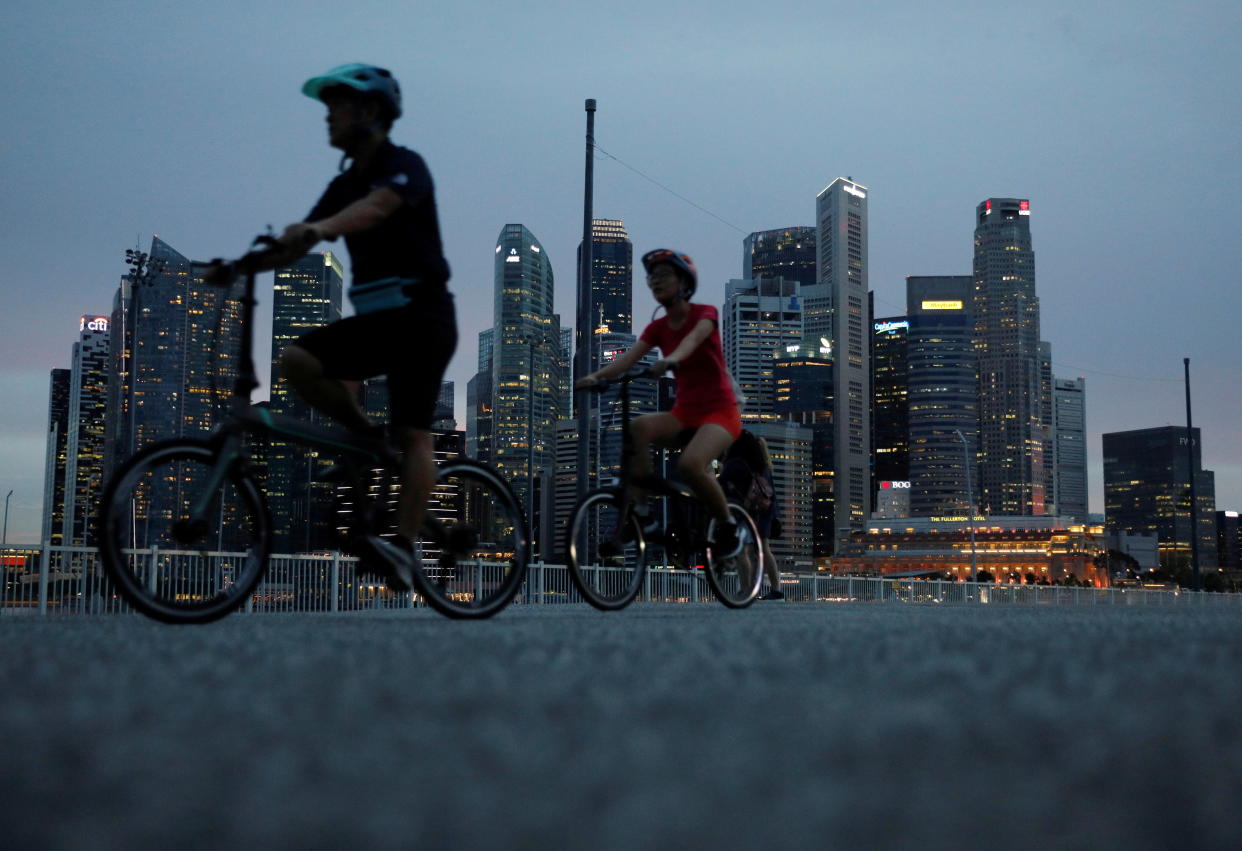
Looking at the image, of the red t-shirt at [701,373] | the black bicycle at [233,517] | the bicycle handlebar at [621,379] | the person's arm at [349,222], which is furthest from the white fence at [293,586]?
the person's arm at [349,222]

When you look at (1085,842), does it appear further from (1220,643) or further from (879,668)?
(1220,643)

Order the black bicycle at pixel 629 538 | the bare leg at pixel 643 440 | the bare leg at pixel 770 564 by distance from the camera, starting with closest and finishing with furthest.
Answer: the black bicycle at pixel 629 538 < the bare leg at pixel 643 440 < the bare leg at pixel 770 564

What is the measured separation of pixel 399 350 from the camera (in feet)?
15.5

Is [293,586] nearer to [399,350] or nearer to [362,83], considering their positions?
[399,350]

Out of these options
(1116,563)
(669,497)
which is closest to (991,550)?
(1116,563)

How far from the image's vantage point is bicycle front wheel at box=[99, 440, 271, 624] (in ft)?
13.6

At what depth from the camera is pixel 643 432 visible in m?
6.77

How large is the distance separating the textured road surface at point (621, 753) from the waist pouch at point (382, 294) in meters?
2.45

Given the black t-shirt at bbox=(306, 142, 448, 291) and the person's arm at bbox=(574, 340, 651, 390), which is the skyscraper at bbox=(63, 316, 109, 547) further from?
the black t-shirt at bbox=(306, 142, 448, 291)

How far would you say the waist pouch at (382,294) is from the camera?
4668 millimetres

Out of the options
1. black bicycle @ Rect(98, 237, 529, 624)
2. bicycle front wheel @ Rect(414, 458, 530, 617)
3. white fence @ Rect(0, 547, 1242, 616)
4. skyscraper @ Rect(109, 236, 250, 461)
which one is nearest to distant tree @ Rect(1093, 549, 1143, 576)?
skyscraper @ Rect(109, 236, 250, 461)

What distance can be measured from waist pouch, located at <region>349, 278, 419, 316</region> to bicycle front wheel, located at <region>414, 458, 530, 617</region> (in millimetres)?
786

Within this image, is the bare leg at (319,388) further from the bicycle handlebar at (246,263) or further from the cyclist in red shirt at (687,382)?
the cyclist in red shirt at (687,382)

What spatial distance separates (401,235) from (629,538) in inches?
103
